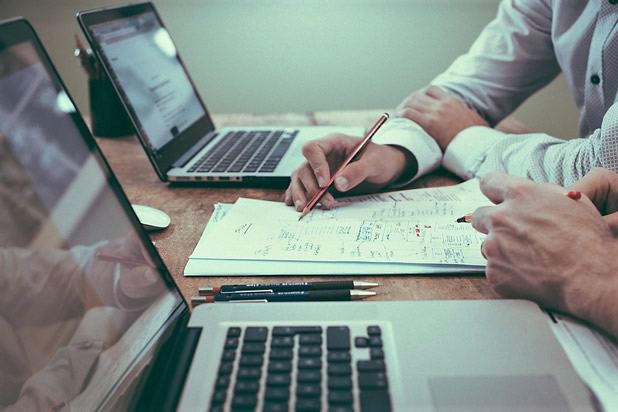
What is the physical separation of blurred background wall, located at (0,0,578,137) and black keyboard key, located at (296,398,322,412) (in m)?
1.76

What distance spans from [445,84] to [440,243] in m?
0.62

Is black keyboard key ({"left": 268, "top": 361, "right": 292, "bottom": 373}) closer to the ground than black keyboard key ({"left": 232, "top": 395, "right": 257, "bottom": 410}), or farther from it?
closer to the ground

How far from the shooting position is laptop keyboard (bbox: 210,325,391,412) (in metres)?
0.42

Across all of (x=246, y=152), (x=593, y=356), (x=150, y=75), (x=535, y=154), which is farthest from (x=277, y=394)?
(x=150, y=75)

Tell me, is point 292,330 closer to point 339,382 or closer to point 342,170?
point 339,382

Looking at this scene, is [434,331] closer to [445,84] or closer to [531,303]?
[531,303]

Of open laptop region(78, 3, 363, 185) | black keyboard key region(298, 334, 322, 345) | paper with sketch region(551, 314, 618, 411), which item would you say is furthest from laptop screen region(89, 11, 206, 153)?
paper with sketch region(551, 314, 618, 411)

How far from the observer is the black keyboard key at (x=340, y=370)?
0.44m

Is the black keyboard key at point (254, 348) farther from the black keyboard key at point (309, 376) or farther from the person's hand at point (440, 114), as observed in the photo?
the person's hand at point (440, 114)

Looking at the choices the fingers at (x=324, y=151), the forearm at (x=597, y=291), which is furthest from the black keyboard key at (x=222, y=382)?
the fingers at (x=324, y=151)

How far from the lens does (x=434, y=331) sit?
20.1 inches

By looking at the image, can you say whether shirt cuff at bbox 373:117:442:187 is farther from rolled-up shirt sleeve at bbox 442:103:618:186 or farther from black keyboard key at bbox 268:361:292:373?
black keyboard key at bbox 268:361:292:373

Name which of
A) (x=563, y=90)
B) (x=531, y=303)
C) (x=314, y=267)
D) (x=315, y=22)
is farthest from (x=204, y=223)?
(x=563, y=90)

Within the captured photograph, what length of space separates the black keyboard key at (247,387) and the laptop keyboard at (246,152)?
1.85ft
